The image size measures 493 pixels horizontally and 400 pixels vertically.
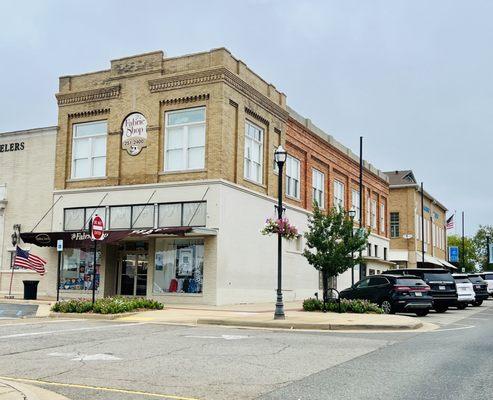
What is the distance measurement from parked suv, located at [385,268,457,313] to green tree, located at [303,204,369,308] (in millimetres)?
3204

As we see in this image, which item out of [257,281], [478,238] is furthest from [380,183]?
[478,238]

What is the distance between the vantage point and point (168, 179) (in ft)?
93.9

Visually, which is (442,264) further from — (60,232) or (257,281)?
(60,232)

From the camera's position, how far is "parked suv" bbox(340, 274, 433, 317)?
22406 mm

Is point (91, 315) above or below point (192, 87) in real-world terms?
below

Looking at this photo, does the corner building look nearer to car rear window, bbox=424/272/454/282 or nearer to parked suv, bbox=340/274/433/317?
parked suv, bbox=340/274/433/317

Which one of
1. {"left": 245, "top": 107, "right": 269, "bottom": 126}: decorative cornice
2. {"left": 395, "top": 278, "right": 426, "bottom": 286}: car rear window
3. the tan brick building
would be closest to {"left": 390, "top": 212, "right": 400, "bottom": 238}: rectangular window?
the tan brick building

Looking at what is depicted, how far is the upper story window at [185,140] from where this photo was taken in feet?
92.8

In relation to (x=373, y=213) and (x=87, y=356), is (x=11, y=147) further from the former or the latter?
(x=373, y=213)

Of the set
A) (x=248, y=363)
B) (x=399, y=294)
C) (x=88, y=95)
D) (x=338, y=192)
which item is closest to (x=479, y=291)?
(x=399, y=294)

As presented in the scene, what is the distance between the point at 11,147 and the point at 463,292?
2593 cm

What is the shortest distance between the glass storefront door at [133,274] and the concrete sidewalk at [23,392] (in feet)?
69.0

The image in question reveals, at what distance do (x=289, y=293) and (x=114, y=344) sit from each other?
2214cm

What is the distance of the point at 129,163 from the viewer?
97.7ft
